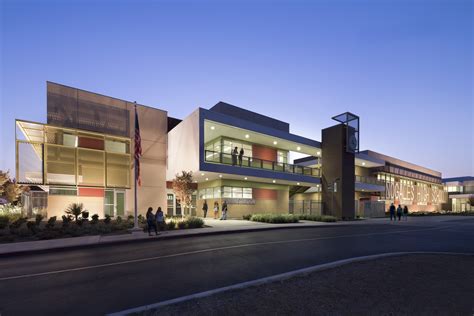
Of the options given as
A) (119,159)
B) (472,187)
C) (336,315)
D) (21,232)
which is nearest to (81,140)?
(119,159)

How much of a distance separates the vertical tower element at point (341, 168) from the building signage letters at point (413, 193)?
19.5 meters

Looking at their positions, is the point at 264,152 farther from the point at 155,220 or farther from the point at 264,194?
the point at 155,220

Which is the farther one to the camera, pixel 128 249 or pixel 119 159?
pixel 119 159

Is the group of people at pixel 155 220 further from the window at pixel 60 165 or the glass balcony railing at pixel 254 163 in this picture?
the window at pixel 60 165

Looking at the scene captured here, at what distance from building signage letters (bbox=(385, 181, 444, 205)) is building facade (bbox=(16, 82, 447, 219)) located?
12.7 metres

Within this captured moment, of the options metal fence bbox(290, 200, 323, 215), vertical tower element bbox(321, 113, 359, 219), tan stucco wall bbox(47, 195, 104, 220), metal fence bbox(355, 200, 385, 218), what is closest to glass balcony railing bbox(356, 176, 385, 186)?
metal fence bbox(355, 200, 385, 218)

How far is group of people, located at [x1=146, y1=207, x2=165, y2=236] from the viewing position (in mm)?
14883

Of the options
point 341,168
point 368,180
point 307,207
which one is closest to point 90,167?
point 307,207

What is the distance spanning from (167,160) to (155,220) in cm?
1458

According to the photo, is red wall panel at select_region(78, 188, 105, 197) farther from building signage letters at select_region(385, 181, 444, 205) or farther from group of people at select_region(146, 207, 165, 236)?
building signage letters at select_region(385, 181, 444, 205)

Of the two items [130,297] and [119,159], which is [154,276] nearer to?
[130,297]

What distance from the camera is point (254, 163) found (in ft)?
86.8

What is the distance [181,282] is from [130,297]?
1308mm

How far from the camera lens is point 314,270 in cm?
675
